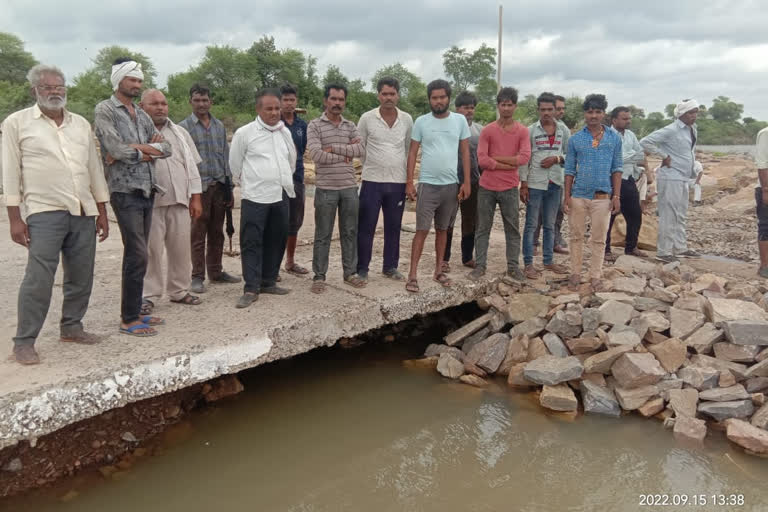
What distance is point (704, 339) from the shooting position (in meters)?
4.52

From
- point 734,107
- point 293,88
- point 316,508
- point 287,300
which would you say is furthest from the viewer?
point 734,107

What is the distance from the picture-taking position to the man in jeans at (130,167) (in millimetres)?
3561

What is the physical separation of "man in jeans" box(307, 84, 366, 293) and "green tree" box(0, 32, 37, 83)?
37.9 meters

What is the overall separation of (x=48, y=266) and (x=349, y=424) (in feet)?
7.52

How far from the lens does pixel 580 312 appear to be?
493 cm

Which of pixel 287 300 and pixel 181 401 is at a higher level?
pixel 287 300

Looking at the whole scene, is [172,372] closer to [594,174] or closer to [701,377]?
[701,377]

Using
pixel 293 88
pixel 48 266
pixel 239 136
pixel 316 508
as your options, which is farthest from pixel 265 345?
pixel 293 88

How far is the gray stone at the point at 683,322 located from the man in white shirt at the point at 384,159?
258 centimetres

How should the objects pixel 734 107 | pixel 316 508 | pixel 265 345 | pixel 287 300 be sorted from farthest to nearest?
pixel 734 107
pixel 287 300
pixel 265 345
pixel 316 508

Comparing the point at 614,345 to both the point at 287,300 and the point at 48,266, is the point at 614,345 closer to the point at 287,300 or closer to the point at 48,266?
the point at 287,300

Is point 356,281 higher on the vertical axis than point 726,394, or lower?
higher

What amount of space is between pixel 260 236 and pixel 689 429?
3.53m

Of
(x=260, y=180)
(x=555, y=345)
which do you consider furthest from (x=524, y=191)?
(x=260, y=180)
